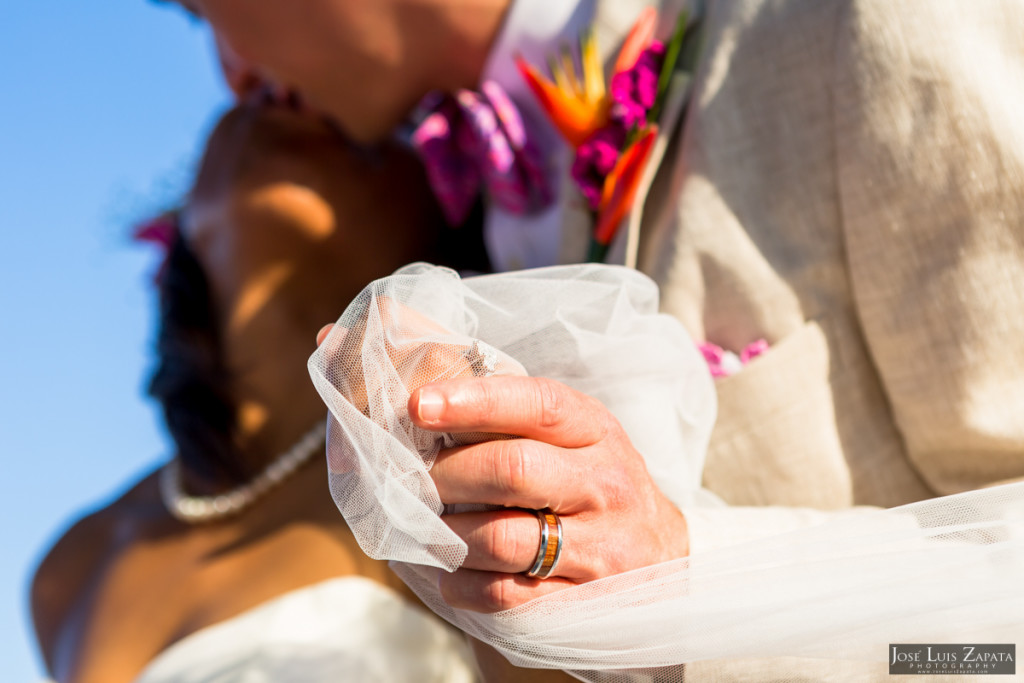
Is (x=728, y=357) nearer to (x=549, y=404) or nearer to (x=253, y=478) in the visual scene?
(x=549, y=404)

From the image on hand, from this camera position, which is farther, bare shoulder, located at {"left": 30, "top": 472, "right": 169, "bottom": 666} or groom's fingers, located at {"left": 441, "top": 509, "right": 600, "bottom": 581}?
A: bare shoulder, located at {"left": 30, "top": 472, "right": 169, "bottom": 666}

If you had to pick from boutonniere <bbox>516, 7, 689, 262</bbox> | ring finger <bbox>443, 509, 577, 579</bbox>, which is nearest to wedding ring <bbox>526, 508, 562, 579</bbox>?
ring finger <bbox>443, 509, 577, 579</bbox>

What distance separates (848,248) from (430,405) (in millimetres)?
488

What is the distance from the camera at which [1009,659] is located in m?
0.59

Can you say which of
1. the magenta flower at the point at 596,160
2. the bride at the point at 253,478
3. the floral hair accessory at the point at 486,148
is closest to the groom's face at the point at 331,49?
the floral hair accessory at the point at 486,148

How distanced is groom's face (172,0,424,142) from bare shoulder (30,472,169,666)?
842 millimetres

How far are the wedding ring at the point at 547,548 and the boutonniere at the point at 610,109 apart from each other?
1.54 feet

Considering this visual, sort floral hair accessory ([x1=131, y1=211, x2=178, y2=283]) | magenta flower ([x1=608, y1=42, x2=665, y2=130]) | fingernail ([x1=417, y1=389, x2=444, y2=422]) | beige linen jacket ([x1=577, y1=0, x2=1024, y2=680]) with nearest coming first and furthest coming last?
1. fingernail ([x1=417, y1=389, x2=444, y2=422])
2. beige linen jacket ([x1=577, y1=0, x2=1024, y2=680])
3. magenta flower ([x1=608, y1=42, x2=665, y2=130])
4. floral hair accessory ([x1=131, y1=211, x2=178, y2=283])

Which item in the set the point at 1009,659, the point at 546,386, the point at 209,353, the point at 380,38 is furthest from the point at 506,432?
the point at 209,353

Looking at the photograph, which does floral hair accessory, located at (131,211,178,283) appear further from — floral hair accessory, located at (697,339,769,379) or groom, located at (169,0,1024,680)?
floral hair accessory, located at (697,339,769,379)

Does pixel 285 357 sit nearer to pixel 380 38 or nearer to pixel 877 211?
pixel 380 38

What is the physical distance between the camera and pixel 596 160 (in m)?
0.96

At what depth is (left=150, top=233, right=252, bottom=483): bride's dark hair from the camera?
4.91 feet

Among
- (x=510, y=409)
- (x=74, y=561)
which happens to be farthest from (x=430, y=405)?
(x=74, y=561)
